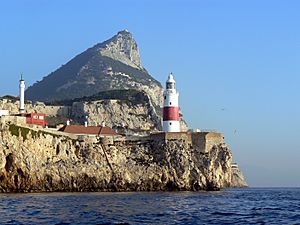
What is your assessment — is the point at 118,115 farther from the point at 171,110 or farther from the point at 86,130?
the point at 171,110

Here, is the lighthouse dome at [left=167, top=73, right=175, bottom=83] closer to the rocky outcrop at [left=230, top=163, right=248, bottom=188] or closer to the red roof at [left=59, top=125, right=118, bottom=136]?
the red roof at [left=59, top=125, right=118, bottom=136]

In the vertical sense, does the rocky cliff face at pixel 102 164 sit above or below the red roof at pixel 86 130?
below

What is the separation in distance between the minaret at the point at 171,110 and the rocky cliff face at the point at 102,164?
4.86m

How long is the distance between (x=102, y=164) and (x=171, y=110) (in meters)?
18.7

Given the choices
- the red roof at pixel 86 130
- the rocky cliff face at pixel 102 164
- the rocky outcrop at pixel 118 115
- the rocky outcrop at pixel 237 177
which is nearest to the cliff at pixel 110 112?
the rocky outcrop at pixel 118 115

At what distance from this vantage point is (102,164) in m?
90.6

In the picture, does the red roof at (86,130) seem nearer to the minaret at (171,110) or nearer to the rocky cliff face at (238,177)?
the minaret at (171,110)

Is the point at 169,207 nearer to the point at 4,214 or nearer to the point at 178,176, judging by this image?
the point at 4,214

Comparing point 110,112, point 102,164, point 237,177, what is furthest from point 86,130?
point 237,177

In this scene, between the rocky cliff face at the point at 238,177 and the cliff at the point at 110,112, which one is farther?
the rocky cliff face at the point at 238,177

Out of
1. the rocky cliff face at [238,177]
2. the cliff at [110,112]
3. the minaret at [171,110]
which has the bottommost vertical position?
the rocky cliff face at [238,177]

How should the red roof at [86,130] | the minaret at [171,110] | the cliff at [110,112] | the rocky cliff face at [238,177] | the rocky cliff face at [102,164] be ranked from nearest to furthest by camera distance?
1. the rocky cliff face at [102,164]
2. the minaret at [171,110]
3. the red roof at [86,130]
4. the cliff at [110,112]
5. the rocky cliff face at [238,177]

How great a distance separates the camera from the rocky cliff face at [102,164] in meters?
78.8

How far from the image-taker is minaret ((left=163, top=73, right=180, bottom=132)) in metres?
102
